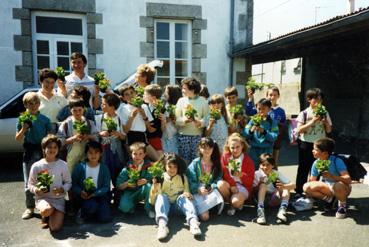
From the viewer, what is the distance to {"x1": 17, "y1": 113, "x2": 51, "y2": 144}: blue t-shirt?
4.63 m

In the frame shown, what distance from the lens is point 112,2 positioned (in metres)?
9.48

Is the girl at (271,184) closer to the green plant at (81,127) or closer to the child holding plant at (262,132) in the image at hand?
the child holding plant at (262,132)

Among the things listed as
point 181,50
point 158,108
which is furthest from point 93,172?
point 181,50

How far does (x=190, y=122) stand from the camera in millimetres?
5156

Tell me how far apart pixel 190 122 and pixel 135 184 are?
4.06 feet

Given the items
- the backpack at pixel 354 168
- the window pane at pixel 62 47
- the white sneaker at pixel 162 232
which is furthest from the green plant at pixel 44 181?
the window pane at pixel 62 47

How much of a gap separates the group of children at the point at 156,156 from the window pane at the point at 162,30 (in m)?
4.88

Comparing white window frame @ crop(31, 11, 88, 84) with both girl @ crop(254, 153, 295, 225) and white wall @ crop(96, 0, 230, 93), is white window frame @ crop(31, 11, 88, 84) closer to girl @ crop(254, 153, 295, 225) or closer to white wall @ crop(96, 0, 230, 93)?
white wall @ crop(96, 0, 230, 93)

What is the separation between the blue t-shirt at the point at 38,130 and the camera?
463 cm

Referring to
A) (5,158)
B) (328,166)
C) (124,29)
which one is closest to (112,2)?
(124,29)

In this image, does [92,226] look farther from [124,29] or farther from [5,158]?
[124,29]

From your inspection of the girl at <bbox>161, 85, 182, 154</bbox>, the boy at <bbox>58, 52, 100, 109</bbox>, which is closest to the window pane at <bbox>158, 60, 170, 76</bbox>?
the girl at <bbox>161, 85, 182, 154</bbox>

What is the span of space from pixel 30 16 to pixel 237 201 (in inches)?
297

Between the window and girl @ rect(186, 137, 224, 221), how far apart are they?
549 cm
